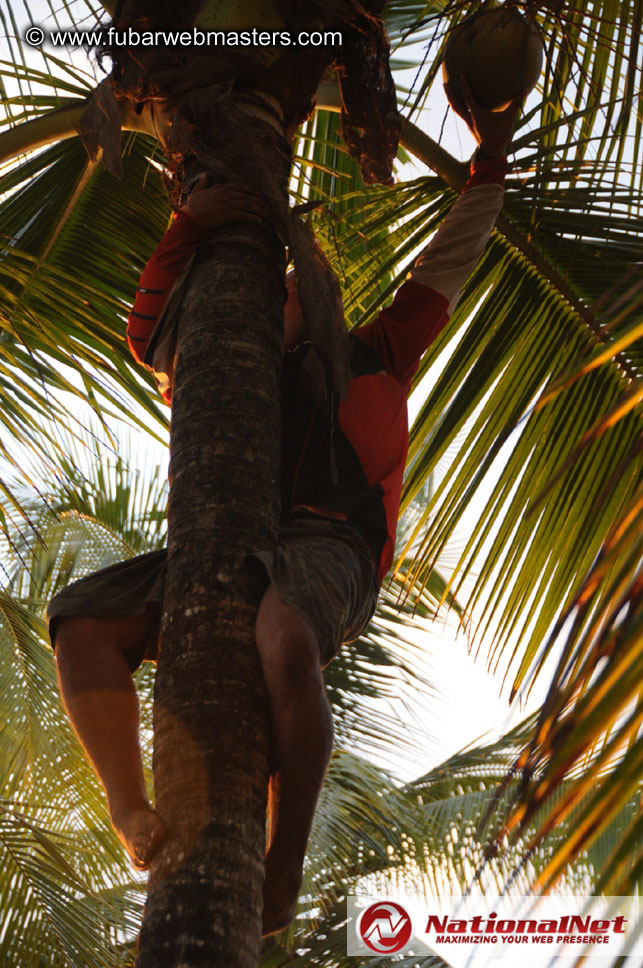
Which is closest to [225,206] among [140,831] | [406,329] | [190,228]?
[190,228]

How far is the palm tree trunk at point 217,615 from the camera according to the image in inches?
55.4

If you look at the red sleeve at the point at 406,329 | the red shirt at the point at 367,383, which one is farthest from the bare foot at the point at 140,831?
the red sleeve at the point at 406,329

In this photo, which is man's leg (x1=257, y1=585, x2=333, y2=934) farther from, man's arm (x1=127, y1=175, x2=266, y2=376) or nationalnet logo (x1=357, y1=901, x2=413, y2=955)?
nationalnet logo (x1=357, y1=901, x2=413, y2=955)

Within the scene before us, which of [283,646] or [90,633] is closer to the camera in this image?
[283,646]

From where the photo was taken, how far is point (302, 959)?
7547 mm

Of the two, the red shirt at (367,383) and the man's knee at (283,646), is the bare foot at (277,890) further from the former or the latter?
the red shirt at (367,383)

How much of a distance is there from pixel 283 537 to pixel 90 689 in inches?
17.9

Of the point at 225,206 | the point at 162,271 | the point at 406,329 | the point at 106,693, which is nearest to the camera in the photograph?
the point at 106,693

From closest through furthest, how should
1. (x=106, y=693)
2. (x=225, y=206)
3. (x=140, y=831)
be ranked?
(x=140, y=831) → (x=106, y=693) → (x=225, y=206)

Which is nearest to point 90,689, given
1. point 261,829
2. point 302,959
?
point 261,829

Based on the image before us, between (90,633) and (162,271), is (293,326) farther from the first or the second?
(90,633)

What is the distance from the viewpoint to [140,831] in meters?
1.65

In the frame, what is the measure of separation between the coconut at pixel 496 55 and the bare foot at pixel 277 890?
1820 millimetres

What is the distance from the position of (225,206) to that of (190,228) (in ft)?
0.27
